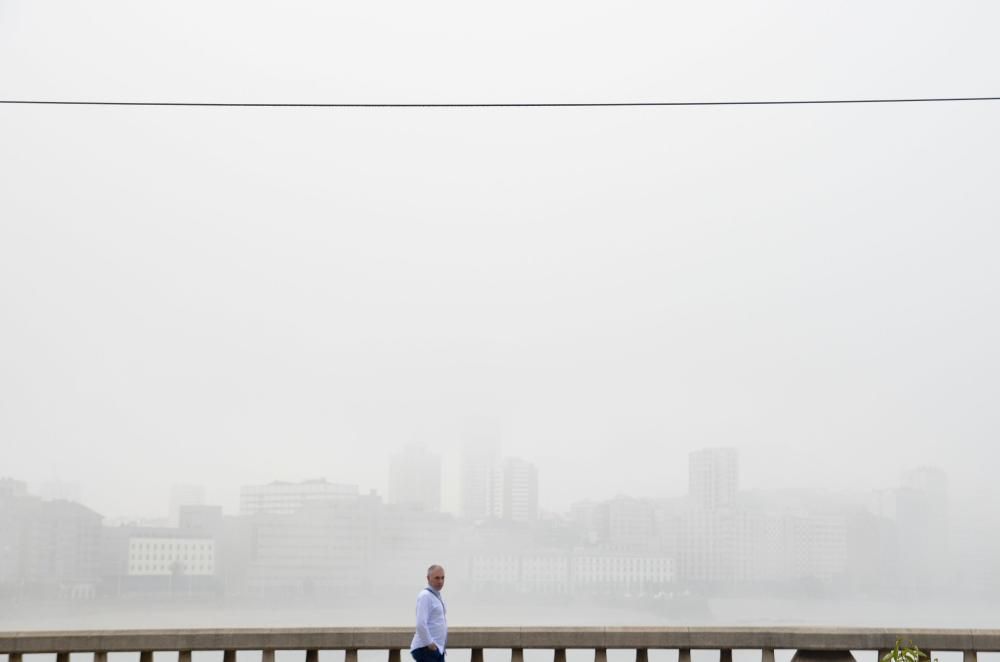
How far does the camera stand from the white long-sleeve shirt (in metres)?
12.1

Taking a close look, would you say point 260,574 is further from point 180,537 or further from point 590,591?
point 590,591

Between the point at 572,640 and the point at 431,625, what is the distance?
1878 mm

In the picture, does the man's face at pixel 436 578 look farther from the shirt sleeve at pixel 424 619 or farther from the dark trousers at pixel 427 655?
the dark trousers at pixel 427 655

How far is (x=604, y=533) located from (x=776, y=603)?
47.2 meters

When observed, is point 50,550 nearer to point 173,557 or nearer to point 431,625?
point 173,557

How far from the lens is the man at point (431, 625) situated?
12117mm

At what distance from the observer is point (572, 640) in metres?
12.9

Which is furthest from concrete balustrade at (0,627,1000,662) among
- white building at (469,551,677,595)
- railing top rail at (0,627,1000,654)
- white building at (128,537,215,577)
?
white building at (128,537,215,577)

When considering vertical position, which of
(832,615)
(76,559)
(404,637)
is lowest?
(832,615)

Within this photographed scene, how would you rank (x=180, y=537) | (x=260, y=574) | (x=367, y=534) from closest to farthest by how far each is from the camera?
(x=180, y=537)
(x=367, y=534)
(x=260, y=574)

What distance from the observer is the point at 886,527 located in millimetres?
107875

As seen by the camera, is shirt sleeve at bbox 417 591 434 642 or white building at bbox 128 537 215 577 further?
white building at bbox 128 537 215 577

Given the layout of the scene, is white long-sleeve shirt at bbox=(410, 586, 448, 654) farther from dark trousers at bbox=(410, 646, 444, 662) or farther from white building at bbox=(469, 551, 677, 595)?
white building at bbox=(469, 551, 677, 595)

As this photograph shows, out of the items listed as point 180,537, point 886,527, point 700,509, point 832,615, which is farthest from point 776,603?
point 180,537
